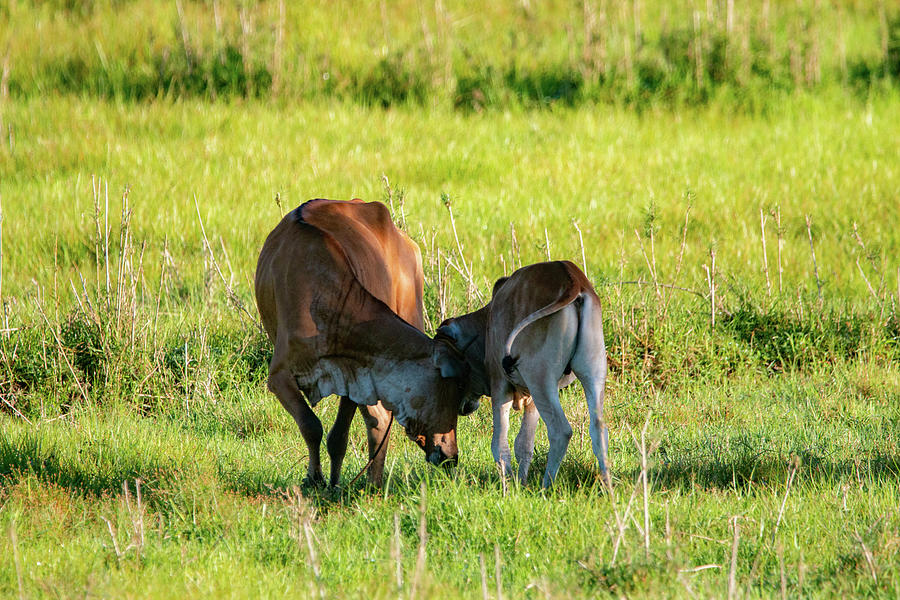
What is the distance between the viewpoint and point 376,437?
6.18 metres

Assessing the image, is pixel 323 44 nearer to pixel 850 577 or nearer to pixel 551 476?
pixel 551 476

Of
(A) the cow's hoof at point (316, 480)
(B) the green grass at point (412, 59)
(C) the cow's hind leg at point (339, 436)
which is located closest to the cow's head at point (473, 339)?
(C) the cow's hind leg at point (339, 436)

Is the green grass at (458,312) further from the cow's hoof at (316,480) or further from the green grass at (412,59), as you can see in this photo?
the green grass at (412,59)

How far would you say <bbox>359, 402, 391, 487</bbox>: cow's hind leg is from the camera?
5.80m

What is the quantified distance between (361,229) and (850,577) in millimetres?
3220

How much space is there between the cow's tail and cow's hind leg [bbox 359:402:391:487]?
2.75 ft

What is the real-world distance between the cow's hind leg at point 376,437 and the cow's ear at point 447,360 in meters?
0.58

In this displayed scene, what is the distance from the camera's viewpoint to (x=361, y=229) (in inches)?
242

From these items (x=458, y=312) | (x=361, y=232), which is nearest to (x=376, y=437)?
(x=361, y=232)

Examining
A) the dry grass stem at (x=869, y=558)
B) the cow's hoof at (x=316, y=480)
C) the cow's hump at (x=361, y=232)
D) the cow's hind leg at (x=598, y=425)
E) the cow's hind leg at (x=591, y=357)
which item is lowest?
the cow's hoof at (x=316, y=480)

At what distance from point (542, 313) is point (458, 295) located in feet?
11.5

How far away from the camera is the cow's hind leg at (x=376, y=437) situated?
580 centimetres

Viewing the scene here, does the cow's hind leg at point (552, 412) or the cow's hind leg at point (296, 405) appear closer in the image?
the cow's hind leg at point (552, 412)

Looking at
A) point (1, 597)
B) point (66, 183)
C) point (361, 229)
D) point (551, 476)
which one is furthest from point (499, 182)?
point (1, 597)
